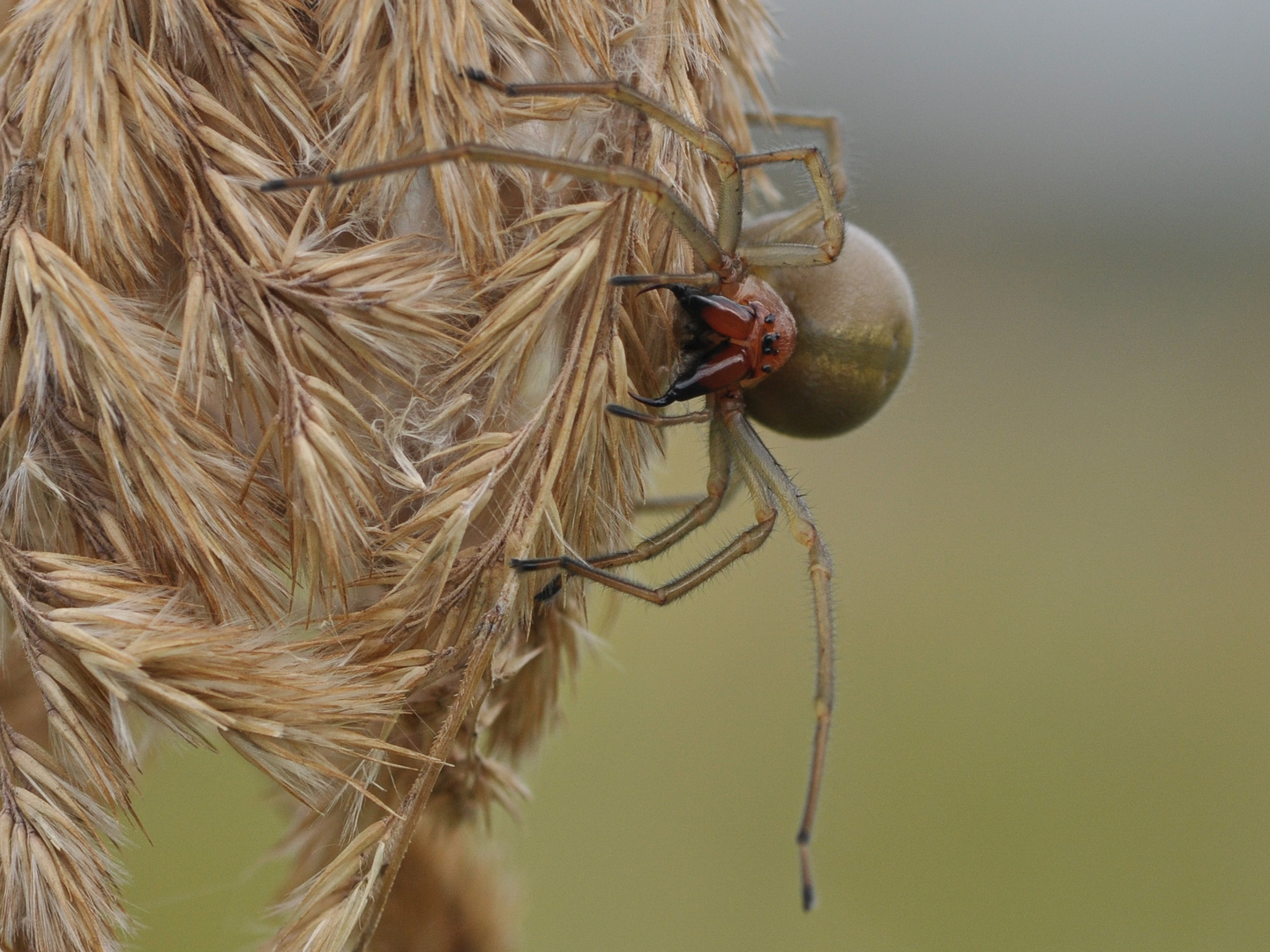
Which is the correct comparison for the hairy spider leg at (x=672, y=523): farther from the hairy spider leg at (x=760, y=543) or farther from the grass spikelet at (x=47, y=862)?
the grass spikelet at (x=47, y=862)

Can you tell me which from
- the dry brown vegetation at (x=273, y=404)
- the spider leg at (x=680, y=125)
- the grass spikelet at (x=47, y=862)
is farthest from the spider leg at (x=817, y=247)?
the grass spikelet at (x=47, y=862)

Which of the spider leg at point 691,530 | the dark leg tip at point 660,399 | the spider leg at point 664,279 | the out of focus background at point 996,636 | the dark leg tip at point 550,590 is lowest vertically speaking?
the out of focus background at point 996,636

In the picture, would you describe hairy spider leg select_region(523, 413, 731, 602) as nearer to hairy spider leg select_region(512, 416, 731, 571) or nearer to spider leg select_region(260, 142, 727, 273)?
hairy spider leg select_region(512, 416, 731, 571)

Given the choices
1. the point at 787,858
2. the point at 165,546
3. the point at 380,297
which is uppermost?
the point at 380,297

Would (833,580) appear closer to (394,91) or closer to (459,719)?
(459,719)

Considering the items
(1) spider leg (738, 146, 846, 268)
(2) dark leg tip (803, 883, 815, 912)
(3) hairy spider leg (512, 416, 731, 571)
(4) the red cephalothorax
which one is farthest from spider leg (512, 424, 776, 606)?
(2) dark leg tip (803, 883, 815, 912)

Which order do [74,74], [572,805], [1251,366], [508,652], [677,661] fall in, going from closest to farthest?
[74,74] → [508,652] → [572,805] → [677,661] → [1251,366]

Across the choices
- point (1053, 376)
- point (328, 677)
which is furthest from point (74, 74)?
point (1053, 376)
